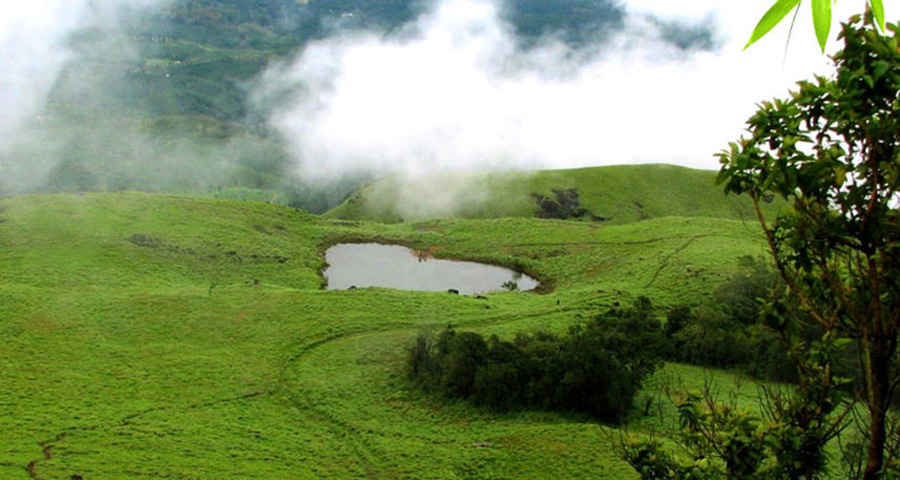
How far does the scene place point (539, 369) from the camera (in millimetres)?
39688

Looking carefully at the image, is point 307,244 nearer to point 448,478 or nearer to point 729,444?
point 448,478

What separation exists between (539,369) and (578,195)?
8693cm

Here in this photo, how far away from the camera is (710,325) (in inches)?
1957

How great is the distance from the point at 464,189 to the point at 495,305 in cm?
7566

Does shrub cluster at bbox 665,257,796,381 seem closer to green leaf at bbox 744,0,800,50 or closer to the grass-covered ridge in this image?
the grass-covered ridge

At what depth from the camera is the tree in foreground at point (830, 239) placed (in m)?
4.74

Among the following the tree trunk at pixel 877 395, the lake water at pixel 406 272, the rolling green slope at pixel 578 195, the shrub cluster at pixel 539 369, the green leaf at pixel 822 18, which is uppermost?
the rolling green slope at pixel 578 195

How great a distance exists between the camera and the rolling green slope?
120m

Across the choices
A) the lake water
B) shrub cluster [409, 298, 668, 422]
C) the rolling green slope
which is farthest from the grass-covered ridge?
the rolling green slope

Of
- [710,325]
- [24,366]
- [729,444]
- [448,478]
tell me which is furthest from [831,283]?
[710,325]

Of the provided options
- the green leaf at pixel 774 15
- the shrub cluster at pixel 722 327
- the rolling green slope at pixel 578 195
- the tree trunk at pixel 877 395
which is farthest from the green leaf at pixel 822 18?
the rolling green slope at pixel 578 195

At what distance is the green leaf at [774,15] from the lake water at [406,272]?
6330 cm

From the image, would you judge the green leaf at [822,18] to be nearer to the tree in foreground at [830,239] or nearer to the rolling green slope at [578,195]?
the tree in foreground at [830,239]

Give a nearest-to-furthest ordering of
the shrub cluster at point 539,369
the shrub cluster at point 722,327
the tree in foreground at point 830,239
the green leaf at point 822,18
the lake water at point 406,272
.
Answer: the green leaf at point 822,18
the tree in foreground at point 830,239
the shrub cluster at point 539,369
the shrub cluster at point 722,327
the lake water at point 406,272
